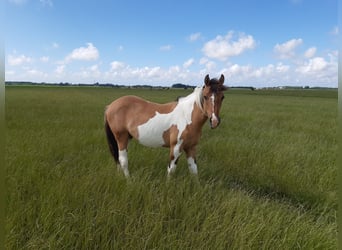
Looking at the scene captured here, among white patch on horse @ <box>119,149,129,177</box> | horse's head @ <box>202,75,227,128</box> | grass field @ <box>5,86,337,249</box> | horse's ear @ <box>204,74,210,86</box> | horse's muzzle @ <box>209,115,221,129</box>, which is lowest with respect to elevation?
grass field @ <box>5,86,337,249</box>

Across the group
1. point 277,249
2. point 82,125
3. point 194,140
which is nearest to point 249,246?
point 277,249

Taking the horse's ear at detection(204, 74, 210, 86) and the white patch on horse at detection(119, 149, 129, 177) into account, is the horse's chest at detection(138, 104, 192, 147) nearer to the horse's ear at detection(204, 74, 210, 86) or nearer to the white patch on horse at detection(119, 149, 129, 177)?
the white patch on horse at detection(119, 149, 129, 177)

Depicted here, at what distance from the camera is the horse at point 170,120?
3.13 metres

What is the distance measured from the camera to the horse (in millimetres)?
3133

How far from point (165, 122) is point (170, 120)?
8 cm

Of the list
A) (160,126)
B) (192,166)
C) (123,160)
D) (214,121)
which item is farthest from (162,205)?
→ (123,160)

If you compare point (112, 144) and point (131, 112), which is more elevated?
point (131, 112)

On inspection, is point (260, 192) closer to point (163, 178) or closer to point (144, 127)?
point (163, 178)

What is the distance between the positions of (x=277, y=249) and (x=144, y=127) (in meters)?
2.23

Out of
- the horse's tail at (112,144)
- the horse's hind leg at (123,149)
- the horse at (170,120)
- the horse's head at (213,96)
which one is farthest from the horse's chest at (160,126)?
the horse's tail at (112,144)

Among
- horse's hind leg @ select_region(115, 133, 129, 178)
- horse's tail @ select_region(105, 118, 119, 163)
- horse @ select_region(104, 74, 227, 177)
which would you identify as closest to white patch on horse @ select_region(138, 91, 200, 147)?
horse @ select_region(104, 74, 227, 177)

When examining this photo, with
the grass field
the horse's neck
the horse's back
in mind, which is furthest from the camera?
the horse's back

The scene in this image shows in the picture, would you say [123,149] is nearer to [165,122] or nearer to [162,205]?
[165,122]

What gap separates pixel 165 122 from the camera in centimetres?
361
